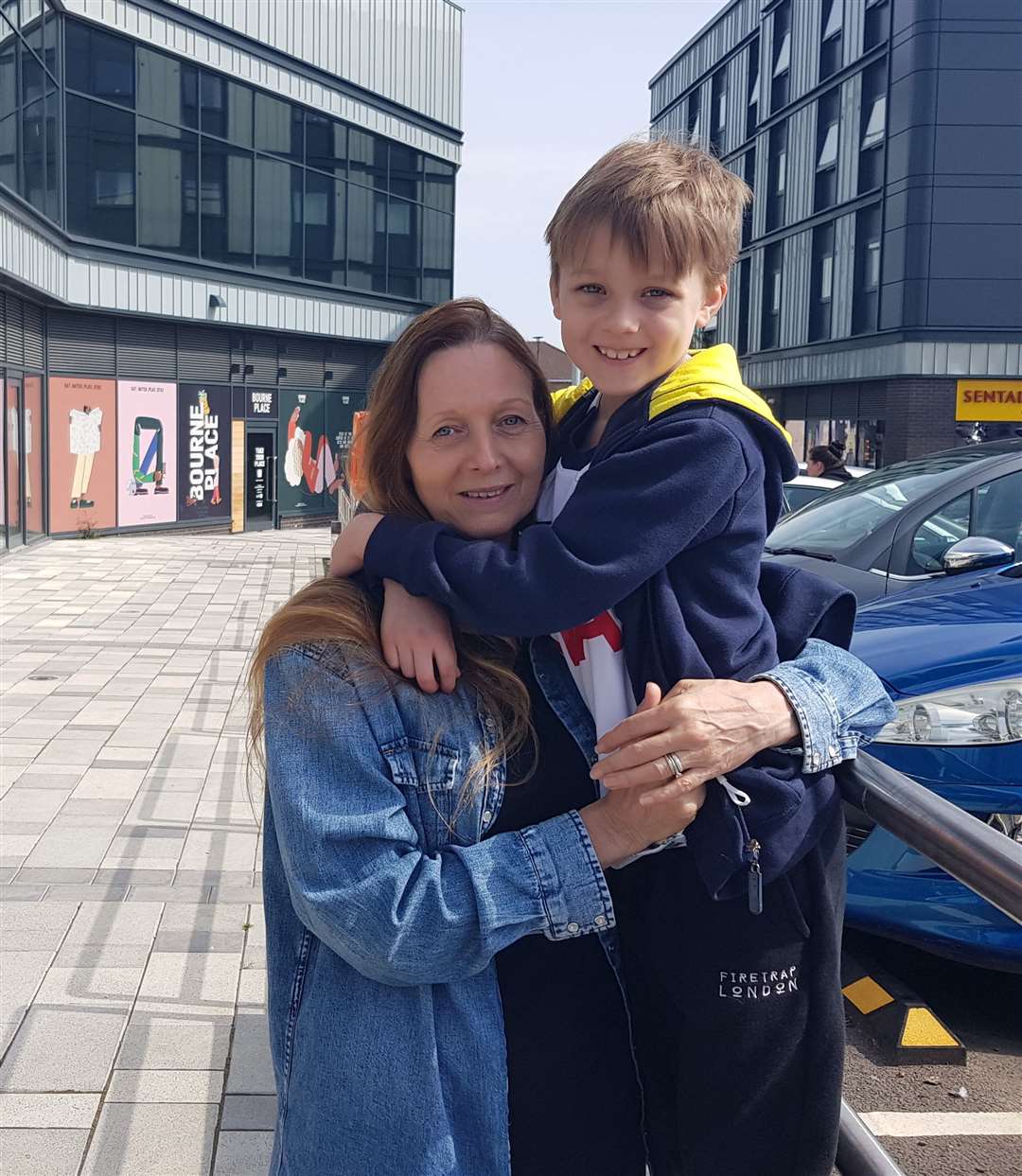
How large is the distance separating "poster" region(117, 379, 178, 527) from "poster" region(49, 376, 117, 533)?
229 millimetres

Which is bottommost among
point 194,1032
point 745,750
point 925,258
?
point 194,1032

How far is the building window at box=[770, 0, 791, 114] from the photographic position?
38875mm

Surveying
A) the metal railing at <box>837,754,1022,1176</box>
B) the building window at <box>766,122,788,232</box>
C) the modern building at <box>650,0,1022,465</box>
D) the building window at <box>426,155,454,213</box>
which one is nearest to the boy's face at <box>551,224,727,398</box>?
the metal railing at <box>837,754,1022,1176</box>

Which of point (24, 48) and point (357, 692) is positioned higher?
point (24, 48)

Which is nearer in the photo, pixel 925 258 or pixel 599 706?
pixel 599 706

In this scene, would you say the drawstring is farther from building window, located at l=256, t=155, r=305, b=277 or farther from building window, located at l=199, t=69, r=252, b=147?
building window, located at l=256, t=155, r=305, b=277

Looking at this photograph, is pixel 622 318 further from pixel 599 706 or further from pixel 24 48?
pixel 24 48

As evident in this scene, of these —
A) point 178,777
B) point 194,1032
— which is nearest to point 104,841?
point 178,777

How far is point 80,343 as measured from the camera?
22.0 metres

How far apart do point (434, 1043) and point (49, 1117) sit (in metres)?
1.99

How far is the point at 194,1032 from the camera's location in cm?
360

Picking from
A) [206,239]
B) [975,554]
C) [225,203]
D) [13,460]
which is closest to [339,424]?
[206,239]

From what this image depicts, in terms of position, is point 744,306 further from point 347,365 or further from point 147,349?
point 147,349

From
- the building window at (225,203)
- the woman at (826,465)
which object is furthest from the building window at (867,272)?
the woman at (826,465)
